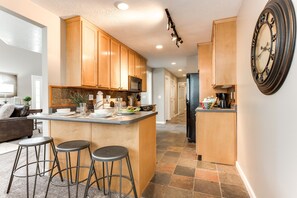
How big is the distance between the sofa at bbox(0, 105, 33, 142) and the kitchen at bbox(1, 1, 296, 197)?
2.41 metres

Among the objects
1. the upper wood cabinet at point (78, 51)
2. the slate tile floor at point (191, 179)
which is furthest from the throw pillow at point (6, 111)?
the slate tile floor at point (191, 179)

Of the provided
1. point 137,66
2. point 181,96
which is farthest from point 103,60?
point 181,96

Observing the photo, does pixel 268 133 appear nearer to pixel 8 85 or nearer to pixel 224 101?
pixel 224 101

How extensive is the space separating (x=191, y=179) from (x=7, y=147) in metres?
3.95

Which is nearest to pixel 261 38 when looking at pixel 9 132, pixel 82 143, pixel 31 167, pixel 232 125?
pixel 232 125

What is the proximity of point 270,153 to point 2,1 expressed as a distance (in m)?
3.12

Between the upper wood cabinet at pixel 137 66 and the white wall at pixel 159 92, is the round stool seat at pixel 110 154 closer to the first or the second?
the upper wood cabinet at pixel 137 66

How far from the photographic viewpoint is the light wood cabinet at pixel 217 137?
2.48 metres

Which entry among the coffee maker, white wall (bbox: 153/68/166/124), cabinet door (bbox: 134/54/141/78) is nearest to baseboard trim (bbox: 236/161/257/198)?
the coffee maker

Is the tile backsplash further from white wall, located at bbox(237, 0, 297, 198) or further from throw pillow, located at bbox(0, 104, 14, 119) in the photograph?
white wall, located at bbox(237, 0, 297, 198)

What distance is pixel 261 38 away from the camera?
138 centimetres

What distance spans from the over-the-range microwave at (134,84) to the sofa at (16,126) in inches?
114

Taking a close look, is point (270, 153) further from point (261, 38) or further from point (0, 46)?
point (0, 46)

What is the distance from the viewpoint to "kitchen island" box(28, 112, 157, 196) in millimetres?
1716
